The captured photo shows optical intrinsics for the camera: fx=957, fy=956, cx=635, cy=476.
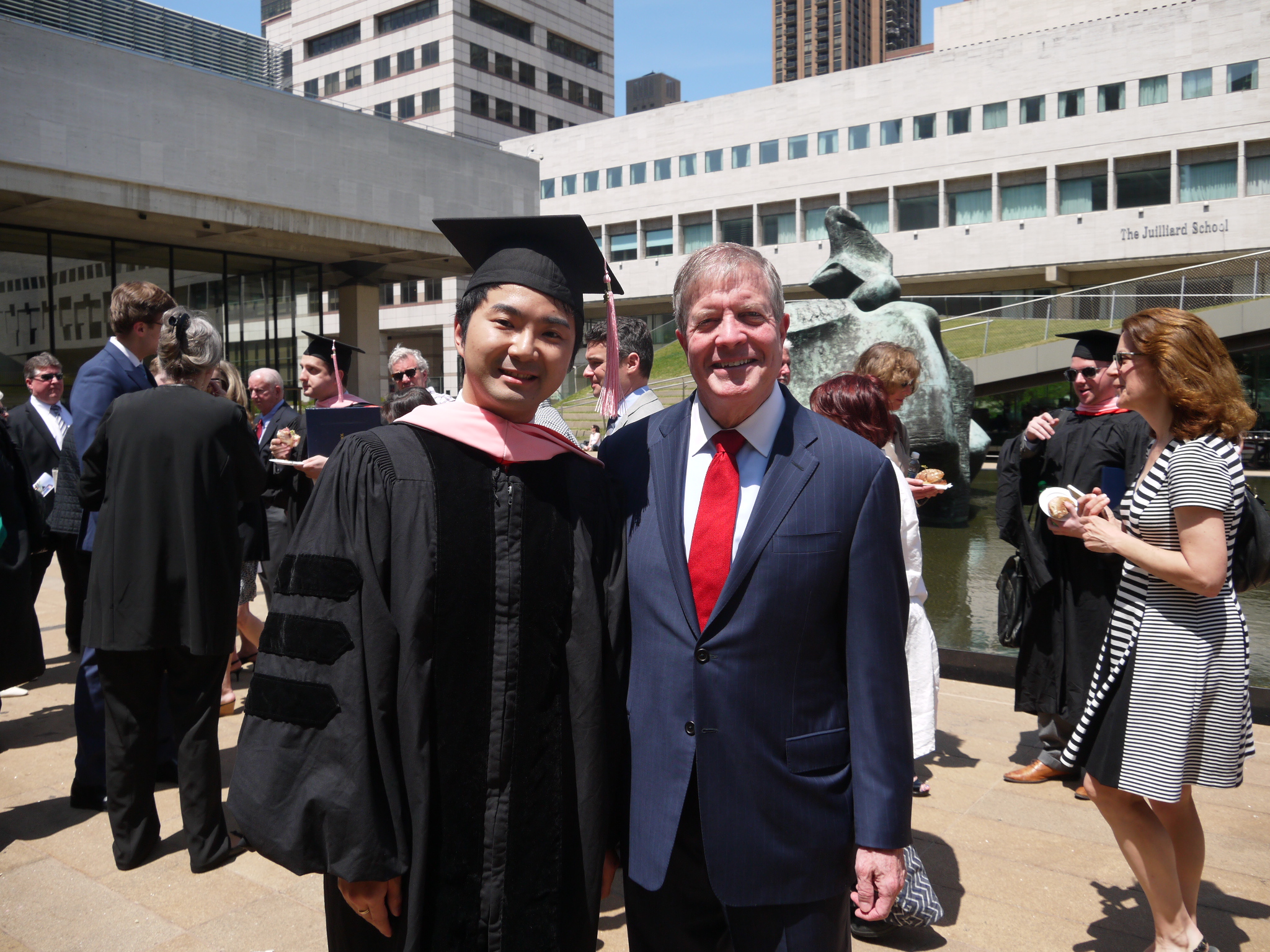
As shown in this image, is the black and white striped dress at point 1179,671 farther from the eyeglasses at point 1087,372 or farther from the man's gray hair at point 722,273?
the eyeglasses at point 1087,372

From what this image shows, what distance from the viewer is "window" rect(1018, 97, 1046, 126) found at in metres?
38.7

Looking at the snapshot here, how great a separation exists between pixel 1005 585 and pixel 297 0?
212 ft

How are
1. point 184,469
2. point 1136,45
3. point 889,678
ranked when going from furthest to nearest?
point 1136,45, point 184,469, point 889,678

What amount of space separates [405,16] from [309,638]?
59.1 metres

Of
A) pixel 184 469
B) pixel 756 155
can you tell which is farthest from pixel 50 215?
pixel 756 155

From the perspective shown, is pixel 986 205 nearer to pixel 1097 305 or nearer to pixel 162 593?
pixel 1097 305

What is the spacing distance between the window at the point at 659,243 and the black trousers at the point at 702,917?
46871 mm

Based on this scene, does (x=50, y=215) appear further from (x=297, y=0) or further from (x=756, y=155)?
(x=297, y=0)

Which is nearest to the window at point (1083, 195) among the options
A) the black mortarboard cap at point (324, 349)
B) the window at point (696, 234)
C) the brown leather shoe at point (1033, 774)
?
the window at point (696, 234)

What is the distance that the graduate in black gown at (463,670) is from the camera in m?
1.87

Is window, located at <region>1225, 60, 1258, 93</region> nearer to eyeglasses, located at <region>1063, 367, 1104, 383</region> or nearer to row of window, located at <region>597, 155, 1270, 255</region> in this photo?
row of window, located at <region>597, 155, 1270, 255</region>

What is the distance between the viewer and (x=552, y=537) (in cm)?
211

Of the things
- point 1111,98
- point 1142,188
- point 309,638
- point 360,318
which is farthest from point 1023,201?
point 309,638

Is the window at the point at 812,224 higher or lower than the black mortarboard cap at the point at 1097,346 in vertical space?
higher
